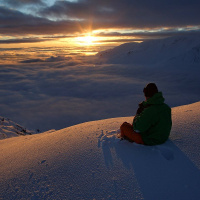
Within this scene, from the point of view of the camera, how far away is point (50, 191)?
6.77ft

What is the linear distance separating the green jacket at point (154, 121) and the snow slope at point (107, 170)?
0.54 ft

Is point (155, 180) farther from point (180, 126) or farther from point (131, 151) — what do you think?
point (180, 126)

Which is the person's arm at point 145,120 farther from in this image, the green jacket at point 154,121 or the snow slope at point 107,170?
the snow slope at point 107,170

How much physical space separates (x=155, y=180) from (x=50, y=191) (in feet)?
4.28

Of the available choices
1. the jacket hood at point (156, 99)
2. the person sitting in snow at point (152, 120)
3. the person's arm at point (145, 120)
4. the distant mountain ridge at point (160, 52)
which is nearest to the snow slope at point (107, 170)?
the person sitting in snow at point (152, 120)

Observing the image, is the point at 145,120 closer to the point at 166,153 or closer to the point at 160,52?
the point at 166,153

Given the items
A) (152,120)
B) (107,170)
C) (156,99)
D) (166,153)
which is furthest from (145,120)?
(107,170)

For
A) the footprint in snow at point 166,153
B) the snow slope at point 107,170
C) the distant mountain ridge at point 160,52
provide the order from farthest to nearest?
the distant mountain ridge at point 160,52 < the footprint in snow at point 166,153 < the snow slope at point 107,170

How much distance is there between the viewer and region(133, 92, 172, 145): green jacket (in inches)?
98.5

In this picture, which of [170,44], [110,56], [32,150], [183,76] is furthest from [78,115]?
[110,56]

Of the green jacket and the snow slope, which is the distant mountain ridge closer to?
the green jacket

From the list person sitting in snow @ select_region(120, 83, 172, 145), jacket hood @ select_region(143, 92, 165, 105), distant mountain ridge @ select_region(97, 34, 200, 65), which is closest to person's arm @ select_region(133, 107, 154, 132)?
person sitting in snow @ select_region(120, 83, 172, 145)

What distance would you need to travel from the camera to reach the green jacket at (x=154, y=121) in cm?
250

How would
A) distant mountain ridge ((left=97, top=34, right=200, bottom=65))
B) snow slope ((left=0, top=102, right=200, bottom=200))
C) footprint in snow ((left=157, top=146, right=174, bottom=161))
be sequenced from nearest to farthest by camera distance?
snow slope ((left=0, top=102, right=200, bottom=200)), footprint in snow ((left=157, top=146, right=174, bottom=161)), distant mountain ridge ((left=97, top=34, right=200, bottom=65))
